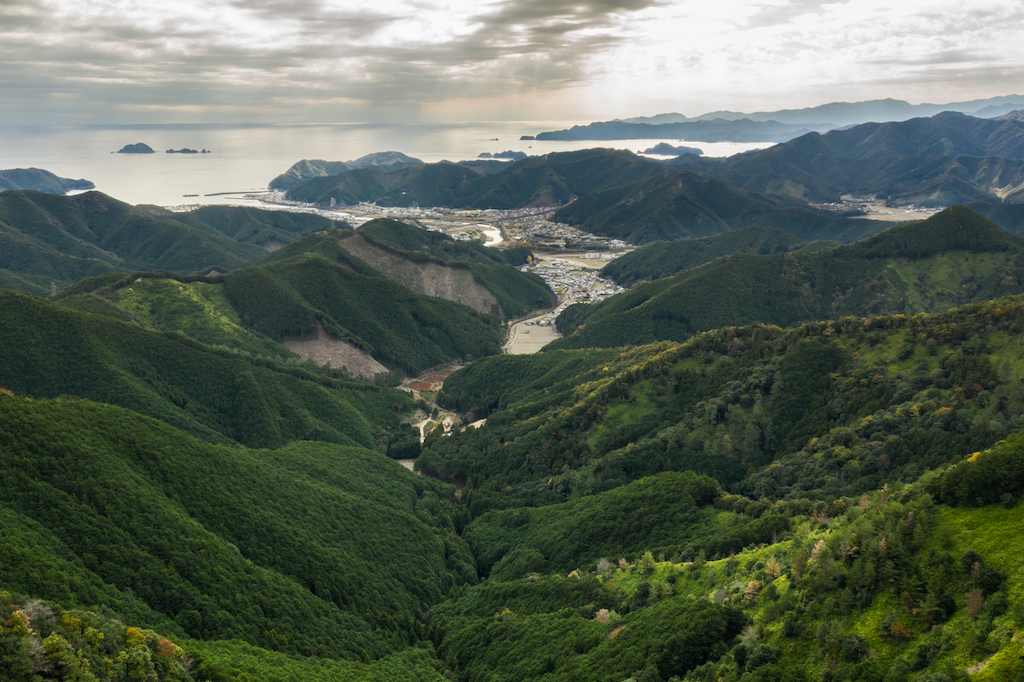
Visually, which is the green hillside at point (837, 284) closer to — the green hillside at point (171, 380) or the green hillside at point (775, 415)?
the green hillside at point (775, 415)

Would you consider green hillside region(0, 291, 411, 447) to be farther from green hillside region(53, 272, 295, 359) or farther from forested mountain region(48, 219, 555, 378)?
green hillside region(53, 272, 295, 359)

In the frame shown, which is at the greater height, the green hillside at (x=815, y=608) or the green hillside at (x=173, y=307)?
the green hillside at (x=173, y=307)

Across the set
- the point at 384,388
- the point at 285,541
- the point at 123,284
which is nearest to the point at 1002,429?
the point at 285,541

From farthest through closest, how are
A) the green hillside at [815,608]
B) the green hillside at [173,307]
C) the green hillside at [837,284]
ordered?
the green hillside at [837,284]
the green hillside at [173,307]
the green hillside at [815,608]

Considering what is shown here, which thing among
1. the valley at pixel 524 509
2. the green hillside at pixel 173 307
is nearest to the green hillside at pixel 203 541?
the valley at pixel 524 509

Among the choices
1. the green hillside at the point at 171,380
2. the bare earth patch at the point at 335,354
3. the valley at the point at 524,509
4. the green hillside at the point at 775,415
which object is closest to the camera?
the valley at the point at 524,509

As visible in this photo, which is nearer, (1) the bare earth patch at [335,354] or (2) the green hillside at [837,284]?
(1) the bare earth patch at [335,354]

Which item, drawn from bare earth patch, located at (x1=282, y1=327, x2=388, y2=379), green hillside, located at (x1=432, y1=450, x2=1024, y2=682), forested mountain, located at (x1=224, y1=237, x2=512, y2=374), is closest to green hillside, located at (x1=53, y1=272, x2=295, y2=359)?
bare earth patch, located at (x1=282, y1=327, x2=388, y2=379)

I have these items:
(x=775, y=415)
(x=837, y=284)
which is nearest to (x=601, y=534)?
(x=775, y=415)
